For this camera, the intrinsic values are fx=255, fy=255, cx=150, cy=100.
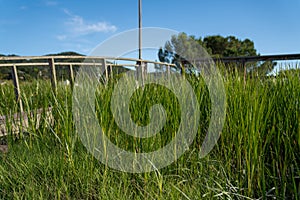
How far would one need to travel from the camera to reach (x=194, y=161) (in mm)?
1533

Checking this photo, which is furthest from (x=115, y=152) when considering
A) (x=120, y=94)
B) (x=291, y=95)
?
(x=291, y=95)

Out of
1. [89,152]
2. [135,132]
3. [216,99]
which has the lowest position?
[89,152]

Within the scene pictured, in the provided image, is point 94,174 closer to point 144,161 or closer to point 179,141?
point 144,161

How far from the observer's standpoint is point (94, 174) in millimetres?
1483

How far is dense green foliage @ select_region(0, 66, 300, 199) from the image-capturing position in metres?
1.32

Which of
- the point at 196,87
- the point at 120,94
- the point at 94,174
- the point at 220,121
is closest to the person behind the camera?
the point at 94,174

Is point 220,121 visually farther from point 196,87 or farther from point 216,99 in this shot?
point 196,87

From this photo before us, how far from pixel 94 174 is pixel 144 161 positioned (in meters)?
0.30

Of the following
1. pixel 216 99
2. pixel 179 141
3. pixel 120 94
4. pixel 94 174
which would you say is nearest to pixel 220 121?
pixel 216 99

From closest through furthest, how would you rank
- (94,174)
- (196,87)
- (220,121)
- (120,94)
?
(94,174), (220,121), (120,94), (196,87)

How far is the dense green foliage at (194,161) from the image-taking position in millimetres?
1317

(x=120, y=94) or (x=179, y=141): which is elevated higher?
(x=120, y=94)

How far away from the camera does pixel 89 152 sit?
1.56 meters

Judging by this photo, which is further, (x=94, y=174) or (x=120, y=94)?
(x=120, y=94)
